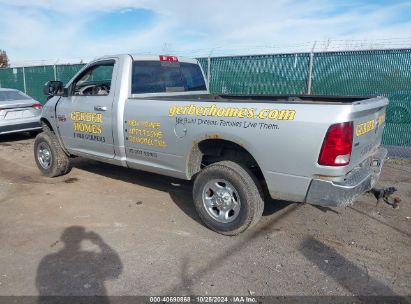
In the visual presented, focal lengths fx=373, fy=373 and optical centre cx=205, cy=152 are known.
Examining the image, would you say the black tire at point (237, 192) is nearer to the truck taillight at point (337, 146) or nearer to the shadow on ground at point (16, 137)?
the truck taillight at point (337, 146)

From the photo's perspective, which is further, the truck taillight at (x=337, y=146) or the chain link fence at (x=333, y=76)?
the chain link fence at (x=333, y=76)

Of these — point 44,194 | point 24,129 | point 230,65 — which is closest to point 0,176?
point 44,194

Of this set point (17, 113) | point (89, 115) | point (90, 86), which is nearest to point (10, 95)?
point (17, 113)

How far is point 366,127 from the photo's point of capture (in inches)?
141

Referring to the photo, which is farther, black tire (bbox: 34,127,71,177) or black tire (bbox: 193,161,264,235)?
black tire (bbox: 34,127,71,177)

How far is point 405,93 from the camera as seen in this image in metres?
7.67

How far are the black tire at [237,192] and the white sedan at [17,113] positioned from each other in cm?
723

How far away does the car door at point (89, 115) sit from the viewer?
16.8 feet

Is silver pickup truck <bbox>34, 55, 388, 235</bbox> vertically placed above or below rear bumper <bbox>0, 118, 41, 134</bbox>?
above

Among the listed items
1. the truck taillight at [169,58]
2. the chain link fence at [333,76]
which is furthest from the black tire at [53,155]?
the chain link fence at [333,76]

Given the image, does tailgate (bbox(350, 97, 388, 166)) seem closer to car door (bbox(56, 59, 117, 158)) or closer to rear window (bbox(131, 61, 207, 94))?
rear window (bbox(131, 61, 207, 94))

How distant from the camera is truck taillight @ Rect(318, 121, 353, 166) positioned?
3.18 meters

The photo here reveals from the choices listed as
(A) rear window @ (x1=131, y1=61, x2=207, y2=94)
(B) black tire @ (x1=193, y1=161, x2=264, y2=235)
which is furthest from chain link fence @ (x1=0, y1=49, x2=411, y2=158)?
(B) black tire @ (x1=193, y1=161, x2=264, y2=235)

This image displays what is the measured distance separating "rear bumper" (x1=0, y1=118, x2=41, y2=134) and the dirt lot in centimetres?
440
